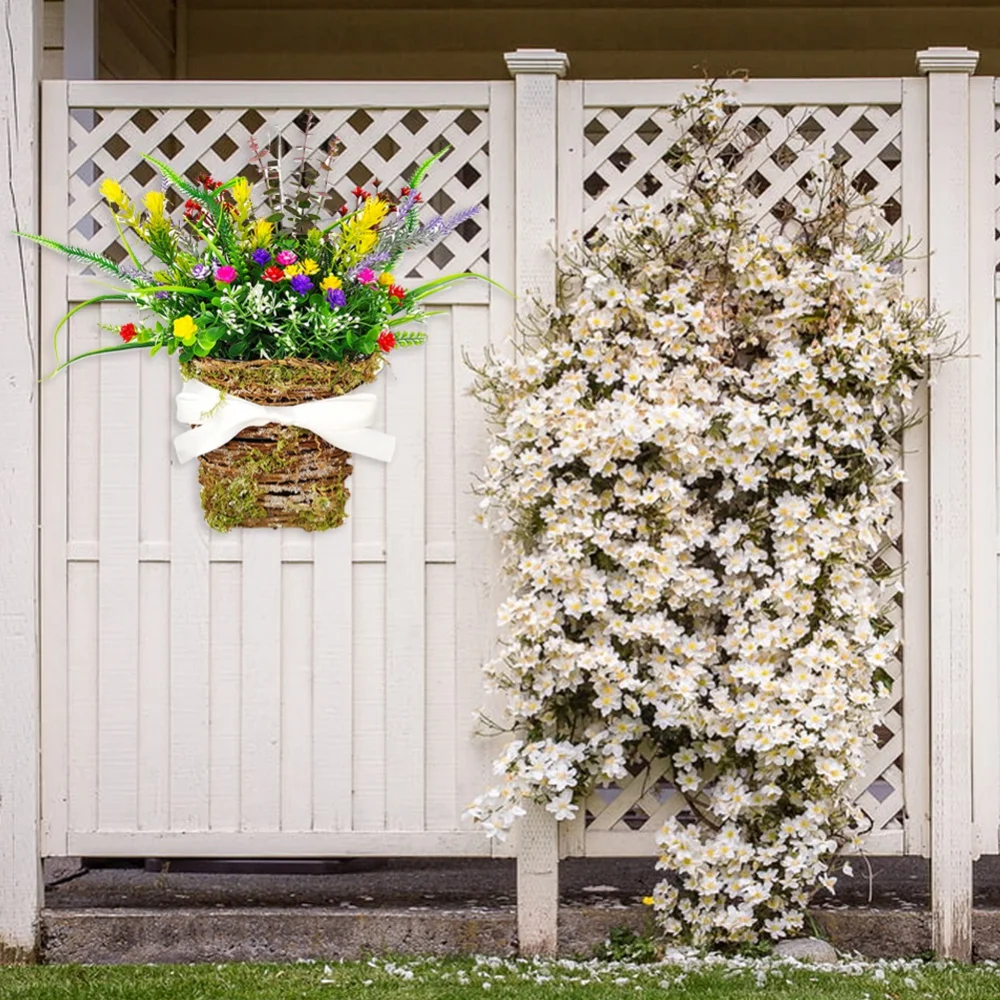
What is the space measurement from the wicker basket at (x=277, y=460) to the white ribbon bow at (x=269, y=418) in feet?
0.06

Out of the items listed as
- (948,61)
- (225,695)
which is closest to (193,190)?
(225,695)

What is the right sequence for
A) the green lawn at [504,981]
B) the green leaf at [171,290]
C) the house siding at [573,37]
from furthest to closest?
the house siding at [573,37] → the green leaf at [171,290] → the green lawn at [504,981]

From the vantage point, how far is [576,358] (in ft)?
12.1

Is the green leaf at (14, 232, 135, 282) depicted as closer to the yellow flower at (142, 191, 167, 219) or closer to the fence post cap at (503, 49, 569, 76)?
the yellow flower at (142, 191, 167, 219)

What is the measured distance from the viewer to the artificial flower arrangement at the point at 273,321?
3.70 metres

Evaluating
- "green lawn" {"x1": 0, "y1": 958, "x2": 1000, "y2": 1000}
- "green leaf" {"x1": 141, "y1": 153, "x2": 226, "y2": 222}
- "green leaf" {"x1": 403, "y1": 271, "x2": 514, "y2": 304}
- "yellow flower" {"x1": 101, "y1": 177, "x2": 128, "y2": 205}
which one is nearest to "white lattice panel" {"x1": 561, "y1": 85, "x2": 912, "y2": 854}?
"green leaf" {"x1": 403, "y1": 271, "x2": 514, "y2": 304}

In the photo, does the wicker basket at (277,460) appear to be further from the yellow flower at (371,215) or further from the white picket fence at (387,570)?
the yellow flower at (371,215)

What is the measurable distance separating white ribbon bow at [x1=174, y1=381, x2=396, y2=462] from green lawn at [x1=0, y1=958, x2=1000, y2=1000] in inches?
50.5

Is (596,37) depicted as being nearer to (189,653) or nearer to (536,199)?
(536,199)

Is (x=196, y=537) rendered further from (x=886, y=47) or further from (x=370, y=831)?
(x=886, y=47)

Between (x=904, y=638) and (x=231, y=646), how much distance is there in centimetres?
174

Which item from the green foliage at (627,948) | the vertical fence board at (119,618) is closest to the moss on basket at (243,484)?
the vertical fence board at (119,618)

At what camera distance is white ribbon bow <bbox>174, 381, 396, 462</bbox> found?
3742 millimetres

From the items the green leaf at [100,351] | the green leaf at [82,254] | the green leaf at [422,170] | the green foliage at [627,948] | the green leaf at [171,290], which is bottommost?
the green foliage at [627,948]
